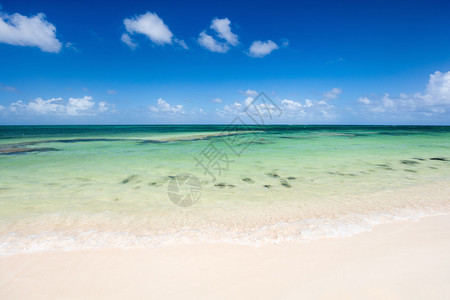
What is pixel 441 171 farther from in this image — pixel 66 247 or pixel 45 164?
pixel 45 164

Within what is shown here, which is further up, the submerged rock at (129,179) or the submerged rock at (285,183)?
the submerged rock at (285,183)

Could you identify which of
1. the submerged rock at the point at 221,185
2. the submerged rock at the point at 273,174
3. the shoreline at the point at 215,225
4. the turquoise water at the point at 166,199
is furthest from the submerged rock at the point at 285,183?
the submerged rock at the point at 221,185

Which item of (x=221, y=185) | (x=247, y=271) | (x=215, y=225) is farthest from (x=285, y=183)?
(x=247, y=271)

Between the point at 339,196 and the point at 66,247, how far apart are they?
6839 mm

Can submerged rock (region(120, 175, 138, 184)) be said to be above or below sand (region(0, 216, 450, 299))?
above

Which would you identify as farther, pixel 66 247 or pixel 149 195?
pixel 149 195

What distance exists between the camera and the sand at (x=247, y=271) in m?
2.89

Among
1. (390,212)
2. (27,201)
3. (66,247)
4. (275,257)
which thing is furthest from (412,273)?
(27,201)

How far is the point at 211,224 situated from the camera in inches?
192

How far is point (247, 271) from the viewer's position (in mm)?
3262

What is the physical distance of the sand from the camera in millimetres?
2891

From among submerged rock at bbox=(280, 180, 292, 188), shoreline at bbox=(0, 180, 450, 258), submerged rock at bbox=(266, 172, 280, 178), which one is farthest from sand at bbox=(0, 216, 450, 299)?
submerged rock at bbox=(266, 172, 280, 178)

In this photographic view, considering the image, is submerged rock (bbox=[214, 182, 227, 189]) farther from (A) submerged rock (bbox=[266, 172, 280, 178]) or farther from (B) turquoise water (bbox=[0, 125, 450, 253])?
(A) submerged rock (bbox=[266, 172, 280, 178])

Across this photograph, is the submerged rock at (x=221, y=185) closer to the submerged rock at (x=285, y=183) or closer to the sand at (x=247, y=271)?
the submerged rock at (x=285, y=183)
